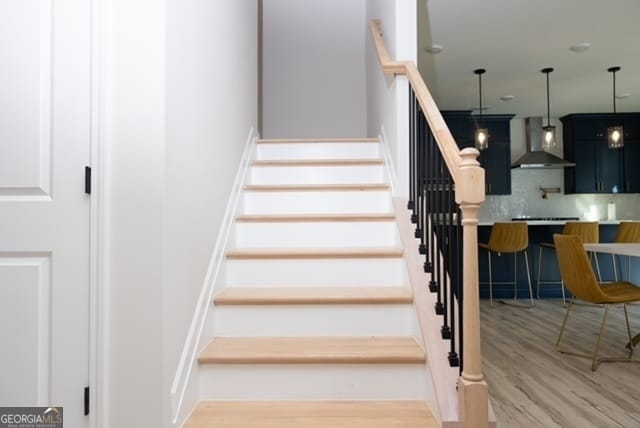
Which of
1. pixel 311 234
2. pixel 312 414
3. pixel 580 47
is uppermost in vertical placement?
pixel 580 47

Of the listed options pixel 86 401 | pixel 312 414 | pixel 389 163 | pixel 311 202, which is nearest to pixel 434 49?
pixel 389 163

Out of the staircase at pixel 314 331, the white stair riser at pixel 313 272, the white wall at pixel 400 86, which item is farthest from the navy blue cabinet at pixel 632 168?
the white stair riser at pixel 313 272

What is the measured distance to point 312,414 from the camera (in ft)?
5.29

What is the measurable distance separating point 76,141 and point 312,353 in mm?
1215

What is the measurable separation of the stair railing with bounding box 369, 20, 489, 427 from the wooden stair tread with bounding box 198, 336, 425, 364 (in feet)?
0.75

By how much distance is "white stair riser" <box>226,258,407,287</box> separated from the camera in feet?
7.37

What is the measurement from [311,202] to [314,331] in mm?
1068

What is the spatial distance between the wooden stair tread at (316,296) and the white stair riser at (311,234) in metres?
0.46

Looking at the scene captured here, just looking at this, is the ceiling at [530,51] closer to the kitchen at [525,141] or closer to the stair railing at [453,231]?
the kitchen at [525,141]

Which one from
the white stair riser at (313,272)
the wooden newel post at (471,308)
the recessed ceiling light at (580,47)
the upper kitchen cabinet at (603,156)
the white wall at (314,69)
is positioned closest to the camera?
the wooden newel post at (471,308)

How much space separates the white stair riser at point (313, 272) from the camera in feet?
7.37

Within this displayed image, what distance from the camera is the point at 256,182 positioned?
3131 millimetres

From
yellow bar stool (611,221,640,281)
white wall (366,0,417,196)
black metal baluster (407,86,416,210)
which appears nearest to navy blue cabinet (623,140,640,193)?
yellow bar stool (611,221,640,281)

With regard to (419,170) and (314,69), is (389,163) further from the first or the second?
(314,69)
